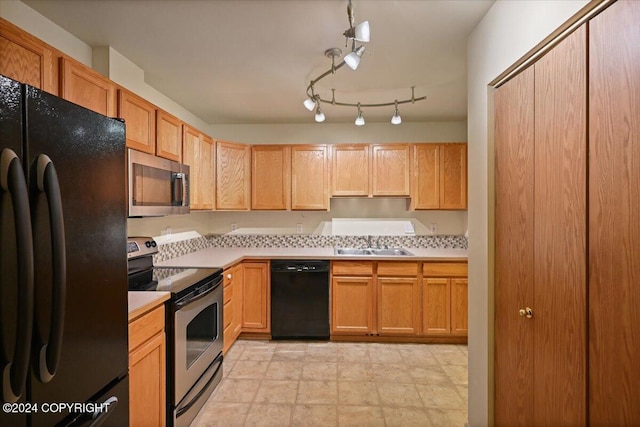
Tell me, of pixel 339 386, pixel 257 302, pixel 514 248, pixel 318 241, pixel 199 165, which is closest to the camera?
pixel 514 248

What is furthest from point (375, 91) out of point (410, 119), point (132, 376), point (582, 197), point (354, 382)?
point (132, 376)

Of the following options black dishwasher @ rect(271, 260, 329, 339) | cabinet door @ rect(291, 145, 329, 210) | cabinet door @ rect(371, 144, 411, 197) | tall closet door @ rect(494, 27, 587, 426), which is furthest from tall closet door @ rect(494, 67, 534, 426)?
cabinet door @ rect(291, 145, 329, 210)

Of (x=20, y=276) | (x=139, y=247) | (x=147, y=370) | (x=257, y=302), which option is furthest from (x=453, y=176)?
(x=20, y=276)

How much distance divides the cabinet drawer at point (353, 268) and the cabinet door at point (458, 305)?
0.87 metres

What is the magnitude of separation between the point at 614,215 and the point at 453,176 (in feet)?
9.11

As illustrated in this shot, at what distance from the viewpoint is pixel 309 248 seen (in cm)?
398

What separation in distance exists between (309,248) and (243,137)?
1.65 meters

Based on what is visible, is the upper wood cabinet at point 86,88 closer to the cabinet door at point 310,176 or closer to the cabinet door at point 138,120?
the cabinet door at point 138,120

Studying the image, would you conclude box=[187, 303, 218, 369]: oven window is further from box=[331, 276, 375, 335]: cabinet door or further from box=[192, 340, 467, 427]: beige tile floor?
box=[331, 276, 375, 335]: cabinet door

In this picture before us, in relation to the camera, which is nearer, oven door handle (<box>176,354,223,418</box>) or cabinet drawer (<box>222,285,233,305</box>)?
oven door handle (<box>176,354,223,418</box>)

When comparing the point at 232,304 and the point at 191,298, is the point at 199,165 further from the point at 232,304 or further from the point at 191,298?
the point at 191,298

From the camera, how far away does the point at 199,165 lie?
3.15 metres

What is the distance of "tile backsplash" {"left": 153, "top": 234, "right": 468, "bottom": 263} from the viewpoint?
3.90 m

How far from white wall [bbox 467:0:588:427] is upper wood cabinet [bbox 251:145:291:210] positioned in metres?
2.26
